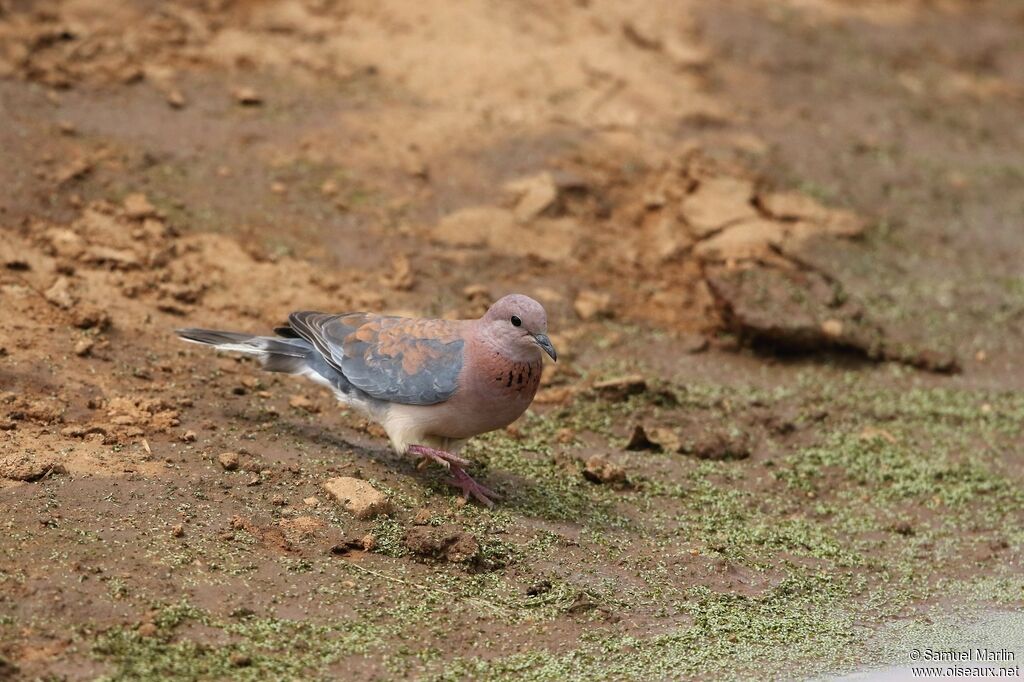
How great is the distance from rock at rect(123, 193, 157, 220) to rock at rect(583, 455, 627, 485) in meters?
2.99

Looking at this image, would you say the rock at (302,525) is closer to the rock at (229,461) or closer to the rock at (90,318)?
the rock at (229,461)

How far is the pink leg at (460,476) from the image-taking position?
5.54 meters

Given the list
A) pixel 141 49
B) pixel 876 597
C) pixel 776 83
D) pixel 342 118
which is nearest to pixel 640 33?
pixel 776 83

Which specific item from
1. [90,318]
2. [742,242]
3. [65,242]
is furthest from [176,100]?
[742,242]

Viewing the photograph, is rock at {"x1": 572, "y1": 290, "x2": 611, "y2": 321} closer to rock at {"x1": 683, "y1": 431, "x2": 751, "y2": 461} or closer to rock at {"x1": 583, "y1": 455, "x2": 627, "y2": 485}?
rock at {"x1": 683, "y1": 431, "x2": 751, "y2": 461}

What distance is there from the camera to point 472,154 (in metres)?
8.46

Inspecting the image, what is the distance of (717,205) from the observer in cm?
829

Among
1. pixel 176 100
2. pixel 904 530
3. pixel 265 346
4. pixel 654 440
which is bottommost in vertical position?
pixel 654 440

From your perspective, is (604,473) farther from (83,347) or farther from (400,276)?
(83,347)

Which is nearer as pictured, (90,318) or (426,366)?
(426,366)

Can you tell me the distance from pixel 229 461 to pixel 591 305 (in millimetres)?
2882

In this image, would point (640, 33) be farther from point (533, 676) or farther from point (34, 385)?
point (533, 676)

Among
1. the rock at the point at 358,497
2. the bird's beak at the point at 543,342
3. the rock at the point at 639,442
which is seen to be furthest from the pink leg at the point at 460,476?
the rock at the point at 639,442

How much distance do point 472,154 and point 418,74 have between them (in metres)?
0.94
